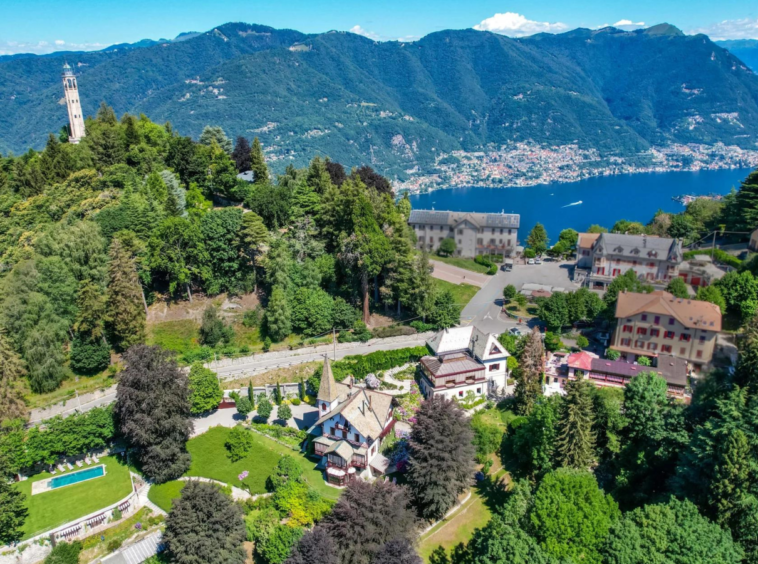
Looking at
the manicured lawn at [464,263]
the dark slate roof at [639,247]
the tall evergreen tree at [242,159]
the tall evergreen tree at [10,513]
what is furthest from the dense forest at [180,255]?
the dark slate roof at [639,247]

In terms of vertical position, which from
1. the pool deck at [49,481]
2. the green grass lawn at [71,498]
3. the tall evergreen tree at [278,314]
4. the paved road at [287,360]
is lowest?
the green grass lawn at [71,498]

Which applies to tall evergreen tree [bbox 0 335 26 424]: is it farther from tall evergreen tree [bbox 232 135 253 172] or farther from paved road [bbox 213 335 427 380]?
tall evergreen tree [bbox 232 135 253 172]

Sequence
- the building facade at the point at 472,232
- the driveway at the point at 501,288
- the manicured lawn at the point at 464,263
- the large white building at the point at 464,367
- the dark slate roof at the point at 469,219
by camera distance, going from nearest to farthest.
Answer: the large white building at the point at 464,367
the driveway at the point at 501,288
the manicured lawn at the point at 464,263
the dark slate roof at the point at 469,219
the building facade at the point at 472,232

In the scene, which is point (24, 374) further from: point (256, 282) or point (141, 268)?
point (256, 282)

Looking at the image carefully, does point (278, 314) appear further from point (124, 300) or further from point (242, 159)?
point (242, 159)

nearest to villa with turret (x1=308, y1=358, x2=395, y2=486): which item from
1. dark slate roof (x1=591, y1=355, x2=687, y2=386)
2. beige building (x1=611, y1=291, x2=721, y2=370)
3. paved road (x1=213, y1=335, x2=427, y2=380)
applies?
paved road (x1=213, y1=335, x2=427, y2=380)

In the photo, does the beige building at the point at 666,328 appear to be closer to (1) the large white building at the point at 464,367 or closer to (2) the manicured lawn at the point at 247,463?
(1) the large white building at the point at 464,367
